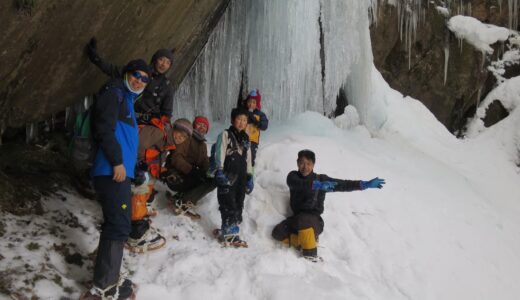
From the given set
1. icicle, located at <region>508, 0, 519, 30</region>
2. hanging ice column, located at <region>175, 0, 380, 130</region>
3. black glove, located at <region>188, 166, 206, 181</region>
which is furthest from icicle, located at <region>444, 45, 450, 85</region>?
black glove, located at <region>188, 166, 206, 181</region>

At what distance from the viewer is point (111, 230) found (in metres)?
2.96

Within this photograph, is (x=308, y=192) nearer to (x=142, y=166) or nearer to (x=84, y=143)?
(x=142, y=166)

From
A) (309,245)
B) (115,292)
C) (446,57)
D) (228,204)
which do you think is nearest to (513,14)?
(446,57)

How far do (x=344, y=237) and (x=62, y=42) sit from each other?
3422 mm

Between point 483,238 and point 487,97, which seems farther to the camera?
point 487,97

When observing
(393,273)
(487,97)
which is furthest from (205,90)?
(487,97)

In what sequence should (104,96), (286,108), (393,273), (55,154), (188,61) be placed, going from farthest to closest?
1. (286,108)
2. (188,61)
3. (55,154)
4. (393,273)
5. (104,96)

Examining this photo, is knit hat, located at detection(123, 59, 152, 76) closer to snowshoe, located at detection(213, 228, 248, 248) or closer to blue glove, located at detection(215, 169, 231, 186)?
blue glove, located at detection(215, 169, 231, 186)

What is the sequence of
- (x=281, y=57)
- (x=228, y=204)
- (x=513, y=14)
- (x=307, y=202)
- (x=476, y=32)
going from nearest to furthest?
(x=228, y=204) → (x=307, y=202) → (x=281, y=57) → (x=476, y=32) → (x=513, y=14)

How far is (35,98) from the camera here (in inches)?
150

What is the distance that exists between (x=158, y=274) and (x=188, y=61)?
4.12 m

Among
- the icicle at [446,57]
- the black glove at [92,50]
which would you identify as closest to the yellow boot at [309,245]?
the black glove at [92,50]

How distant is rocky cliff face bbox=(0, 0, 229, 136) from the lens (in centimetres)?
304

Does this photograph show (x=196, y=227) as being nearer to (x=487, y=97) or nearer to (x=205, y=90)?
(x=205, y=90)
